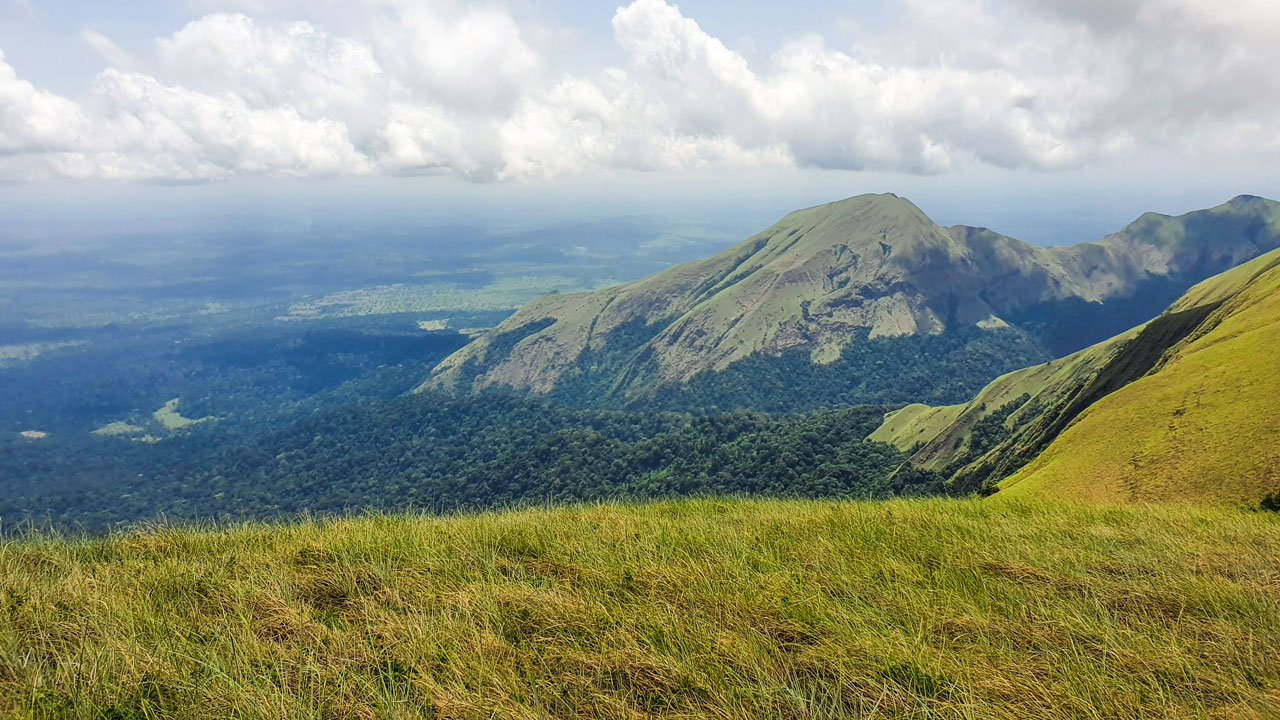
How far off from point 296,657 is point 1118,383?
45586 millimetres

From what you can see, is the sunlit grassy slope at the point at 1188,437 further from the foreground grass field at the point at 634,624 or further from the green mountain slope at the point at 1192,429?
the foreground grass field at the point at 634,624

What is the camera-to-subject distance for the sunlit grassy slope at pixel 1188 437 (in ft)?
39.4

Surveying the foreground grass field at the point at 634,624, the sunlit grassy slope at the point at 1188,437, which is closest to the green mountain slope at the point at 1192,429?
the sunlit grassy slope at the point at 1188,437

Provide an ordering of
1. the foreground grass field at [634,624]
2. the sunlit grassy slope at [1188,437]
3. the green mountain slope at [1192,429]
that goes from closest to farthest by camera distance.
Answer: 1. the foreground grass field at [634,624]
2. the sunlit grassy slope at [1188,437]
3. the green mountain slope at [1192,429]

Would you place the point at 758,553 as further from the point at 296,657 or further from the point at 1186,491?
the point at 1186,491

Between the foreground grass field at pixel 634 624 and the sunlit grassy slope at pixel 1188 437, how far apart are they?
6.48 metres

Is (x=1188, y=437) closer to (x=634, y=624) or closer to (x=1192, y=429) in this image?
(x=1192, y=429)

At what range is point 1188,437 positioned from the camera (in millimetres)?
14703

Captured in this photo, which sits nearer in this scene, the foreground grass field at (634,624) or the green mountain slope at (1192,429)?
the foreground grass field at (634,624)

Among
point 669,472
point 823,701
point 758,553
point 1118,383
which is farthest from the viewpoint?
point 669,472

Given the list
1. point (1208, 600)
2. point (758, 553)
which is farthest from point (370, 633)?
point (1208, 600)

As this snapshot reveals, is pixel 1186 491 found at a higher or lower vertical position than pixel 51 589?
lower

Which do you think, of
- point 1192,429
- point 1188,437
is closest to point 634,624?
point 1188,437

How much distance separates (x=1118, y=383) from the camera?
37.0 metres
